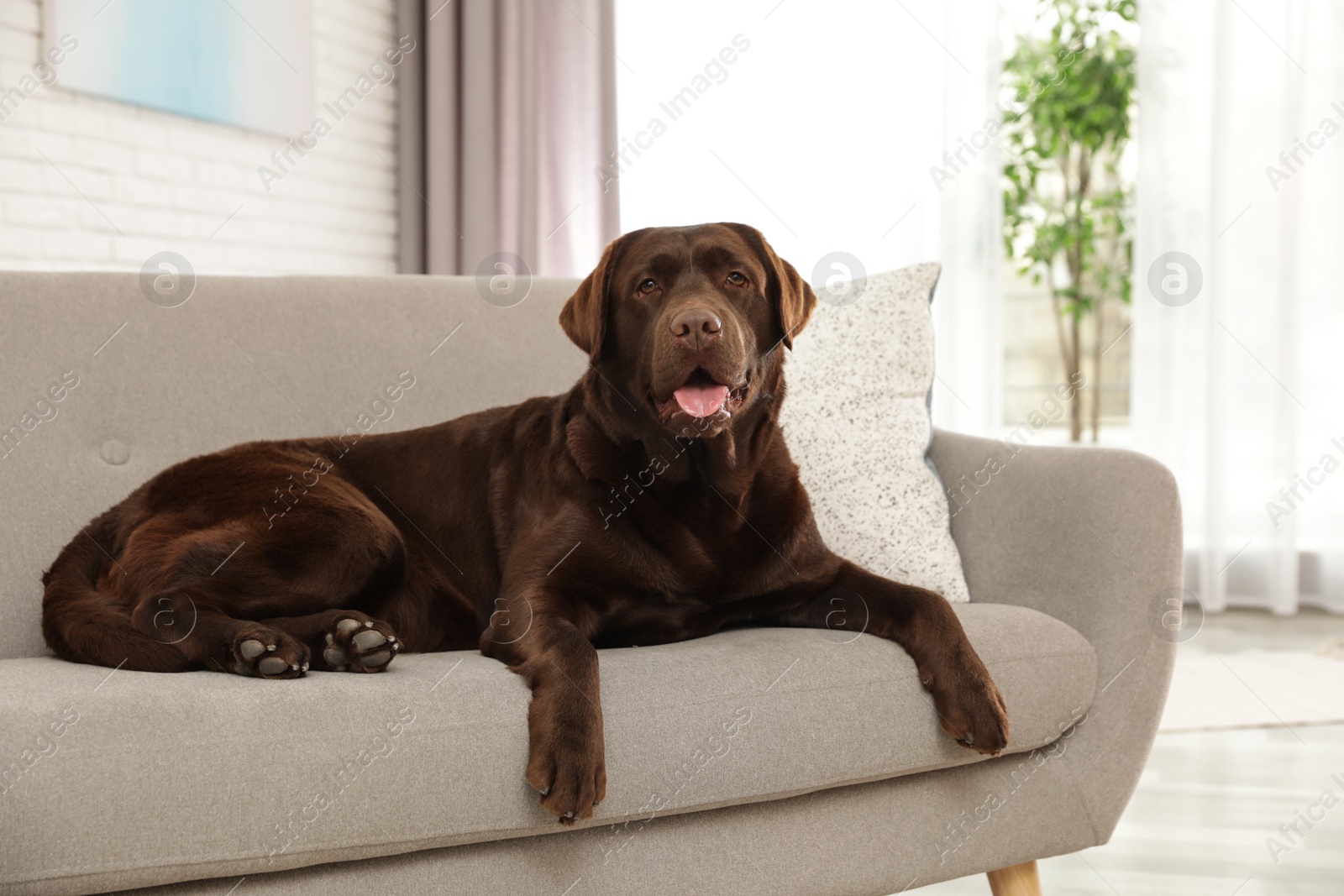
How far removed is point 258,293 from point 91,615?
81cm

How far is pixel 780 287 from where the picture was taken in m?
1.71

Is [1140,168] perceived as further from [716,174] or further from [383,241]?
[383,241]

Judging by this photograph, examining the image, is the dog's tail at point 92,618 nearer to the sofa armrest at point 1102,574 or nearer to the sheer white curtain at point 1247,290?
the sofa armrest at point 1102,574

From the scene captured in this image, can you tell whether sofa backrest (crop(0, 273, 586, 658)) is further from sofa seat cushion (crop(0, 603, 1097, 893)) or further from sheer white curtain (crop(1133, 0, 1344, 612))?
sheer white curtain (crop(1133, 0, 1344, 612))

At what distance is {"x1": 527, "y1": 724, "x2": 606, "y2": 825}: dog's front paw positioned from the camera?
4.04 ft

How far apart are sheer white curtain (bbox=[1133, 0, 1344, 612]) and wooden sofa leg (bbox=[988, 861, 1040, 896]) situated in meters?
2.72

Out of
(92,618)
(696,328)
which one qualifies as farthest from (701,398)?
(92,618)

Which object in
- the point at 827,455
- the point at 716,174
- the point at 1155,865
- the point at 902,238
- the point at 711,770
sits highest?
the point at 716,174

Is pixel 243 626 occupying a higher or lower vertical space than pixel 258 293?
lower

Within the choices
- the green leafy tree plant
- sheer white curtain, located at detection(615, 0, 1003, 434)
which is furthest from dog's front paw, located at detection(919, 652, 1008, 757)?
the green leafy tree plant

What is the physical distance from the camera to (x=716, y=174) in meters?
4.42

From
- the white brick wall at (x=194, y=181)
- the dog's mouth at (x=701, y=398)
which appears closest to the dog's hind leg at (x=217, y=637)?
the dog's mouth at (x=701, y=398)

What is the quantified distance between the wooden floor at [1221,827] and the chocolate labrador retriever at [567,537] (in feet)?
2.38

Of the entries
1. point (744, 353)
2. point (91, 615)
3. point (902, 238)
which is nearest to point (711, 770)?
point (744, 353)
